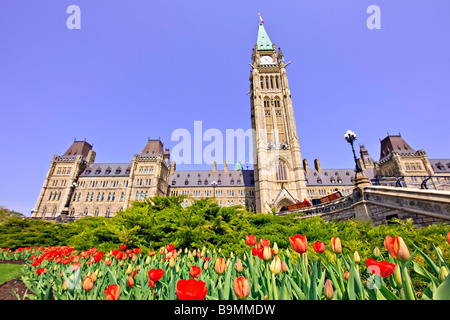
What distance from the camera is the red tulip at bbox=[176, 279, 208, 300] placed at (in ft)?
4.21

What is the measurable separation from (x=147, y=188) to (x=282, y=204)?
28.7m

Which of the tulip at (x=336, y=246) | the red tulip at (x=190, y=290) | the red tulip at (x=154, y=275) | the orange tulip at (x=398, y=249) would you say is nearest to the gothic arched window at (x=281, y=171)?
the tulip at (x=336, y=246)

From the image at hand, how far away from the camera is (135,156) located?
45.7 meters

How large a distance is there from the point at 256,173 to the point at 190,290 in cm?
4005

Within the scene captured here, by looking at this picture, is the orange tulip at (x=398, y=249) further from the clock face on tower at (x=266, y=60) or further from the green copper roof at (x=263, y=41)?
the green copper roof at (x=263, y=41)

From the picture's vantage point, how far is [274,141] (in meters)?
42.2

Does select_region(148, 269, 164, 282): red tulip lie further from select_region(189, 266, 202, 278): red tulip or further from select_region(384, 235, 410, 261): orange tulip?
select_region(384, 235, 410, 261): orange tulip

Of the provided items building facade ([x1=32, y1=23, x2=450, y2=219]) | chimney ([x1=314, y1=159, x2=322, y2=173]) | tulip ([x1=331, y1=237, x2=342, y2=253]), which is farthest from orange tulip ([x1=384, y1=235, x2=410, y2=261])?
chimney ([x1=314, y1=159, x2=322, y2=173])

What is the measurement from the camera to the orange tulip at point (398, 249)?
1.44m

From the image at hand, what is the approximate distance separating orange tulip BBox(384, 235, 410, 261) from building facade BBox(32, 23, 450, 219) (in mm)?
34713

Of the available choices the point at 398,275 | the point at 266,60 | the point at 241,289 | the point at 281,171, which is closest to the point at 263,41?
the point at 266,60
